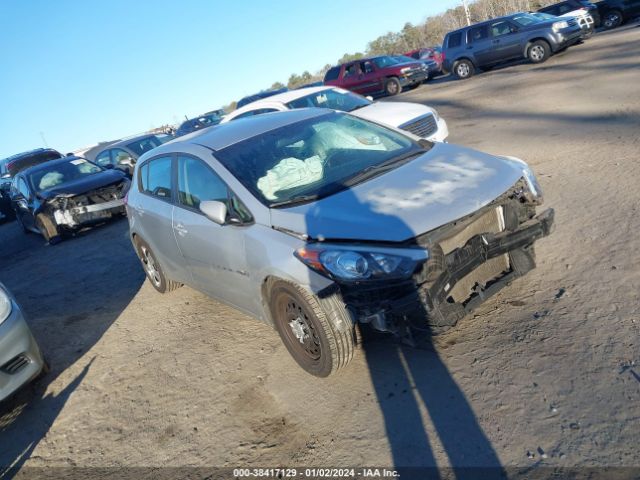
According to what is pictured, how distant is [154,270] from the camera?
592 centimetres

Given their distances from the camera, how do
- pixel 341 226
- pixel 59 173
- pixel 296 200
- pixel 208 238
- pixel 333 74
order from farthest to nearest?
1. pixel 333 74
2. pixel 59 173
3. pixel 208 238
4. pixel 296 200
5. pixel 341 226

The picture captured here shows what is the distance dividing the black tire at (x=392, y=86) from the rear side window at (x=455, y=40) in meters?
2.34

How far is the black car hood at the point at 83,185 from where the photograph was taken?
10.2 m

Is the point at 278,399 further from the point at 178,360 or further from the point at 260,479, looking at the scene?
the point at 178,360

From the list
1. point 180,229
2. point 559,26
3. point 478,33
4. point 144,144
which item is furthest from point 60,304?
point 478,33

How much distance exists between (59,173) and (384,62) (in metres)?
13.8

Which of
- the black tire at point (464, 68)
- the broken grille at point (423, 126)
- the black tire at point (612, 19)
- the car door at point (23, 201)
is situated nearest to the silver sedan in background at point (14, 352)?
the broken grille at point (423, 126)

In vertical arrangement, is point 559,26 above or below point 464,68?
above

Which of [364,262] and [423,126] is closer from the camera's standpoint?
[364,262]

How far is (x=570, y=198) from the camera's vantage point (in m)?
5.48

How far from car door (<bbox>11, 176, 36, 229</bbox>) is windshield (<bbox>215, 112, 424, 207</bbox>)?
8466mm

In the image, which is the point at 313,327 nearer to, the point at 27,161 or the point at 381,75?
the point at 27,161

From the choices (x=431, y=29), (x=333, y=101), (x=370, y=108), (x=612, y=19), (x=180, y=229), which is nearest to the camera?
(x=180, y=229)

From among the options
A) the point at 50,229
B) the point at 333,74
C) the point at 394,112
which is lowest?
the point at 50,229
